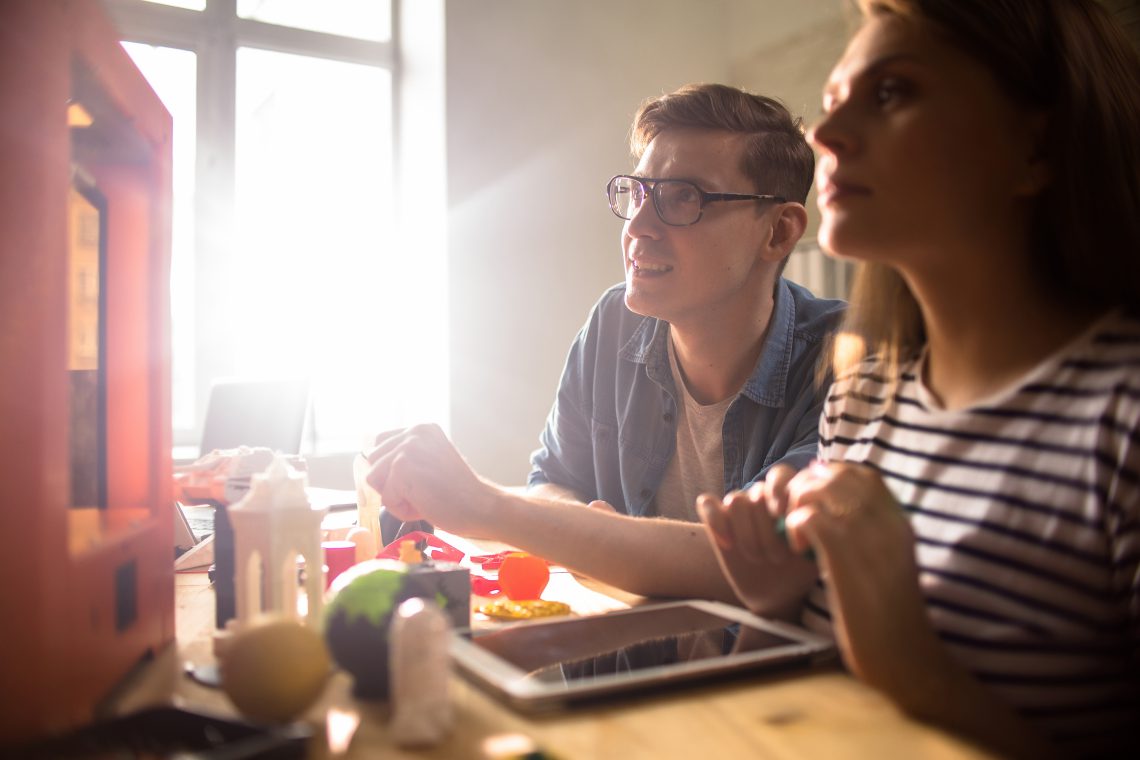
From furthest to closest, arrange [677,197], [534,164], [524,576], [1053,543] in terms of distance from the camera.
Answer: [534,164]
[677,197]
[524,576]
[1053,543]

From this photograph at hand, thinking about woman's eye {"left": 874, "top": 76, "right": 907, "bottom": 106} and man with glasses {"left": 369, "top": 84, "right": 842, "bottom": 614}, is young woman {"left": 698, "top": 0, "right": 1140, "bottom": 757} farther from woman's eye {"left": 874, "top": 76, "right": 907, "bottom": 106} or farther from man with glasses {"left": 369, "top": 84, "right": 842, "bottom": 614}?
man with glasses {"left": 369, "top": 84, "right": 842, "bottom": 614}

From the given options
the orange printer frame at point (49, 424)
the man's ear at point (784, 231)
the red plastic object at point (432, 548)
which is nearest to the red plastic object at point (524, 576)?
the red plastic object at point (432, 548)

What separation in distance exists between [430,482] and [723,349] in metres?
0.72

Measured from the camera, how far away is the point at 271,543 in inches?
30.4

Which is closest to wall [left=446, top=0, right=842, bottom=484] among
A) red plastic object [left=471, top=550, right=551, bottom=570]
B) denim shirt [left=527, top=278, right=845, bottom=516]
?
denim shirt [left=527, top=278, right=845, bottom=516]

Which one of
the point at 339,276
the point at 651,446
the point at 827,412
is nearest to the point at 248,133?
the point at 339,276

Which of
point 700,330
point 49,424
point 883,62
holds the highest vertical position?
point 883,62

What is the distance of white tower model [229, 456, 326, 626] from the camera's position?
2.53 feet

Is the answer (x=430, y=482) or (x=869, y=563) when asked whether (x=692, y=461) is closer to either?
(x=430, y=482)

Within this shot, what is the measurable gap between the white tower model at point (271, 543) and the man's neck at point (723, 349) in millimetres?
966

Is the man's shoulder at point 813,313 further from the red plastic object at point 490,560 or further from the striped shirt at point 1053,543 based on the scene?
the striped shirt at point 1053,543

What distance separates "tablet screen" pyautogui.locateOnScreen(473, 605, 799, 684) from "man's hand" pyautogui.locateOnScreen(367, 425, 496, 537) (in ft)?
0.98

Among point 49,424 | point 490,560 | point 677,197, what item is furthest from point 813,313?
point 49,424

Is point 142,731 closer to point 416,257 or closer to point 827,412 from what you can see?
point 827,412
